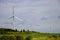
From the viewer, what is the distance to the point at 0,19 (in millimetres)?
4500

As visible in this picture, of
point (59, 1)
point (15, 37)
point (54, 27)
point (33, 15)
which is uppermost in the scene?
point (59, 1)

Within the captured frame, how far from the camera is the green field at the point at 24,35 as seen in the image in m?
4.43

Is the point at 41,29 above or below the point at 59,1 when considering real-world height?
below

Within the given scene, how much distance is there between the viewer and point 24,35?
14.8 feet

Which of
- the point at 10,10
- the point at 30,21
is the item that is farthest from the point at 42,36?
the point at 10,10

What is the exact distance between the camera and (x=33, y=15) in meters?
4.54

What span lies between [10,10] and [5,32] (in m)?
0.65

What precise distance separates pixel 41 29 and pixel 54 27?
0.38m

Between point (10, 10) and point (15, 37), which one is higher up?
point (10, 10)

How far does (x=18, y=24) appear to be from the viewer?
4.52 meters

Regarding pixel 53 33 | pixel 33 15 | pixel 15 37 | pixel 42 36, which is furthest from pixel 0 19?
pixel 53 33

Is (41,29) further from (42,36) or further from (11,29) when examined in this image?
(11,29)

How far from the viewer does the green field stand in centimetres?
443

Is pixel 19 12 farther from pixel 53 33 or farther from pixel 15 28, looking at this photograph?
pixel 53 33
